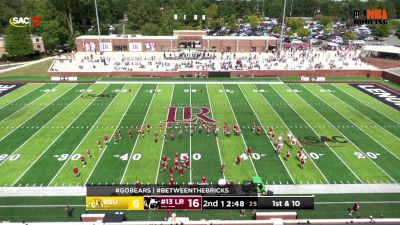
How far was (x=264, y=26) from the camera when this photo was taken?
435ft

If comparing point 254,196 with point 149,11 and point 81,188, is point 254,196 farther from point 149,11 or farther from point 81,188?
point 149,11

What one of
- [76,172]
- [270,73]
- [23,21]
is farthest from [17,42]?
[76,172]

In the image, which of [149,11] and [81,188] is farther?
[149,11]

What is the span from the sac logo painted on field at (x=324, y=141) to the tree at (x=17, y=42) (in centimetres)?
5789

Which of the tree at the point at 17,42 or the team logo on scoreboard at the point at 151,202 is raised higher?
the tree at the point at 17,42

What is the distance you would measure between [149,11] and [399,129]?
76756 mm

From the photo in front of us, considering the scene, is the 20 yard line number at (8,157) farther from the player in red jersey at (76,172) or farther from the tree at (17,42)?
the tree at (17,42)

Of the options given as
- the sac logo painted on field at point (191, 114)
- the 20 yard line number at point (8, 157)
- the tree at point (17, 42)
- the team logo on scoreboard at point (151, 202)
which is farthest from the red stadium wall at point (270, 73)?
the team logo on scoreboard at point (151, 202)

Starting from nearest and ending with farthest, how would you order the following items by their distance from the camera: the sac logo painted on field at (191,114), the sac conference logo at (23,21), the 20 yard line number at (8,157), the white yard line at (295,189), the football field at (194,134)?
the white yard line at (295,189) → the football field at (194,134) → the 20 yard line number at (8,157) → the sac logo painted on field at (191,114) → the sac conference logo at (23,21)

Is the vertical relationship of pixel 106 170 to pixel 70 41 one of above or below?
below

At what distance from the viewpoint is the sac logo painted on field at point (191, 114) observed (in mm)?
34062

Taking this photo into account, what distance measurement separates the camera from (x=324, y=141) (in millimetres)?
29188

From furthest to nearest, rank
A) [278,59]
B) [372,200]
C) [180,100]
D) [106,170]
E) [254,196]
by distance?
[278,59], [180,100], [106,170], [372,200], [254,196]

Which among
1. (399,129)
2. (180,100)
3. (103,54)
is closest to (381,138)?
(399,129)
